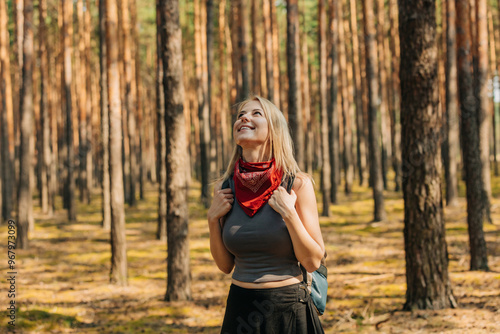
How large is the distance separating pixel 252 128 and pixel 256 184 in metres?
0.29

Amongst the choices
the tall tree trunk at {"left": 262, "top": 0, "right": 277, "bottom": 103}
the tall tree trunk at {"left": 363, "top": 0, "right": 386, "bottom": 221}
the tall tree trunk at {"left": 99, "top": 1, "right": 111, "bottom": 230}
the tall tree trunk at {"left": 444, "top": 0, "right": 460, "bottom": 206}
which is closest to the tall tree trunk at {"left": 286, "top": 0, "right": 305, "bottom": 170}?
the tall tree trunk at {"left": 363, "top": 0, "right": 386, "bottom": 221}

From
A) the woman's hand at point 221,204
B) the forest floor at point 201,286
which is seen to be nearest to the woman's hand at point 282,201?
the woman's hand at point 221,204

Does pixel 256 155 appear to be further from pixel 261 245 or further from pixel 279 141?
pixel 261 245

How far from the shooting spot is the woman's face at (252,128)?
7.30ft

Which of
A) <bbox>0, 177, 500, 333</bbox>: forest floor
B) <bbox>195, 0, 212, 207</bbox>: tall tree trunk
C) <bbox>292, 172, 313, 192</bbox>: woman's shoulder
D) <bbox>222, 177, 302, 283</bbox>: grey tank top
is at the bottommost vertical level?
<bbox>0, 177, 500, 333</bbox>: forest floor

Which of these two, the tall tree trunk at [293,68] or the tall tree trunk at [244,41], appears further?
the tall tree trunk at [244,41]

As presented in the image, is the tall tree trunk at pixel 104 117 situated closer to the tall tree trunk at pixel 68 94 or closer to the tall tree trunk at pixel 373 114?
the tall tree trunk at pixel 68 94

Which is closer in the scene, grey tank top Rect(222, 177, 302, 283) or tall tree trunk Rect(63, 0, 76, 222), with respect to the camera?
grey tank top Rect(222, 177, 302, 283)

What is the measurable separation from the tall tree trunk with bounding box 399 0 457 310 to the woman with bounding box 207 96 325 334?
3.65m

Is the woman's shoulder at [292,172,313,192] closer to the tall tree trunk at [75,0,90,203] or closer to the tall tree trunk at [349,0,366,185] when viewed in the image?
the tall tree trunk at [75,0,90,203]

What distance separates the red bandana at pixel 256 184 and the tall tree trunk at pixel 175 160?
4.74 m

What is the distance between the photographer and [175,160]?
6863mm

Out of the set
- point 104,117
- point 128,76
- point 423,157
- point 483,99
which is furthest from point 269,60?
point 423,157

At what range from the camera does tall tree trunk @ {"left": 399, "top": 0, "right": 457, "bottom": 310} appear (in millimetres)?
5410
